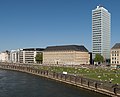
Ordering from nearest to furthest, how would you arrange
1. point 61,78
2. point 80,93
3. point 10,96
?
point 10,96 → point 80,93 → point 61,78

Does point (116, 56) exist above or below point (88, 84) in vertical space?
above

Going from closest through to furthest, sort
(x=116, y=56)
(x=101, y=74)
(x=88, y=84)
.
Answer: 1. (x=88, y=84)
2. (x=101, y=74)
3. (x=116, y=56)

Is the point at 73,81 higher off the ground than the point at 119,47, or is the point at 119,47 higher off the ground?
the point at 119,47

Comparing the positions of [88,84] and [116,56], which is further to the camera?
[116,56]

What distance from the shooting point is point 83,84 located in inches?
3027

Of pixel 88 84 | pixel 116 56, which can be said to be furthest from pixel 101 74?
pixel 116 56

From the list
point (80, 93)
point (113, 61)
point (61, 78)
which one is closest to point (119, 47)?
point (113, 61)

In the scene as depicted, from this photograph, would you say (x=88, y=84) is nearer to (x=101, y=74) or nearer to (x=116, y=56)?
(x=101, y=74)

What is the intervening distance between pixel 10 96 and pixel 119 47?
12284 cm

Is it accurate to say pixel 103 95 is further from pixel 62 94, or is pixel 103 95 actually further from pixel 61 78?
pixel 61 78

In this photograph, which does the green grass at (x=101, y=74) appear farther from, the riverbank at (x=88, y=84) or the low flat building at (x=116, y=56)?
the low flat building at (x=116, y=56)

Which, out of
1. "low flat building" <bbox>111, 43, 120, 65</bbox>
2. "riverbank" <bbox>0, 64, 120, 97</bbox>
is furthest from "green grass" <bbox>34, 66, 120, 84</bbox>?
"low flat building" <bbox>111, 43, 120, 65</bbox>

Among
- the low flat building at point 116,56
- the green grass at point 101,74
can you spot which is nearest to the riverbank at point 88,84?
the green grass at point 101,74

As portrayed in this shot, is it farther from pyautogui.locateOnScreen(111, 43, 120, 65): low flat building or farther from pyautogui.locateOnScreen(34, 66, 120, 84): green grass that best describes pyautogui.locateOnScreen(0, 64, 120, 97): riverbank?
pyautogui.locateOnScreen(111, 43, 120, 65): low flat building
